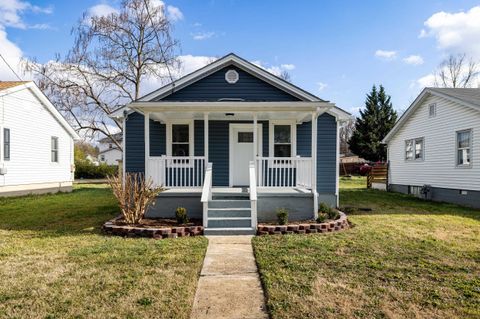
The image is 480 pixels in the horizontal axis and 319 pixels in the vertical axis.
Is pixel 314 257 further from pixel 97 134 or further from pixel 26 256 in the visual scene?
pixel 97 134

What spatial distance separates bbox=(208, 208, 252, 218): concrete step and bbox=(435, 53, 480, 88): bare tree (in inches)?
1407

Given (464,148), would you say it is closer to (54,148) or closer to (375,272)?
(375,272)

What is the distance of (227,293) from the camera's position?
3.91m

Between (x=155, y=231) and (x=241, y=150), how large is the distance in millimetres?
4821

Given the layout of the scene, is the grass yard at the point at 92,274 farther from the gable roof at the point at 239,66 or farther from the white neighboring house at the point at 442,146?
the white neighboring house at the point at 442,146

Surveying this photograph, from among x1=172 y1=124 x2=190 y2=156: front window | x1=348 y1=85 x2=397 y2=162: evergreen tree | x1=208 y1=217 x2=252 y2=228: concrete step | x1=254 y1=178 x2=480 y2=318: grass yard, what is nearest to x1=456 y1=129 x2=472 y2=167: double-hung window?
x1=254 y1=178 x2=480 y2=318: grass yard

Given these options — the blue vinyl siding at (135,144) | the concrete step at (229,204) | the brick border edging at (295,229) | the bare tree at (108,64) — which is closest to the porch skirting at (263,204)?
the concrete step at (229,204)

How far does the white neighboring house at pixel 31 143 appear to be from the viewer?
536 inches

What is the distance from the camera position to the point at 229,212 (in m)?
7.66

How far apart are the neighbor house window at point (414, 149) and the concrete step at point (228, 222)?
438 inches

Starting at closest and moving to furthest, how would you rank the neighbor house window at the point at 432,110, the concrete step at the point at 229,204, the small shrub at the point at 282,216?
the small shrub at the point at 282,216, the concrete step at the point at 229,204, the neighbor house window at the point at 432,110

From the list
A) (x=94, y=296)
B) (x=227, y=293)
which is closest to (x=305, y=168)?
(x=227, y=293)

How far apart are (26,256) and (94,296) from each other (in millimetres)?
2455

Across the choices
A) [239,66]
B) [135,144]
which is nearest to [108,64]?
[135,144]
